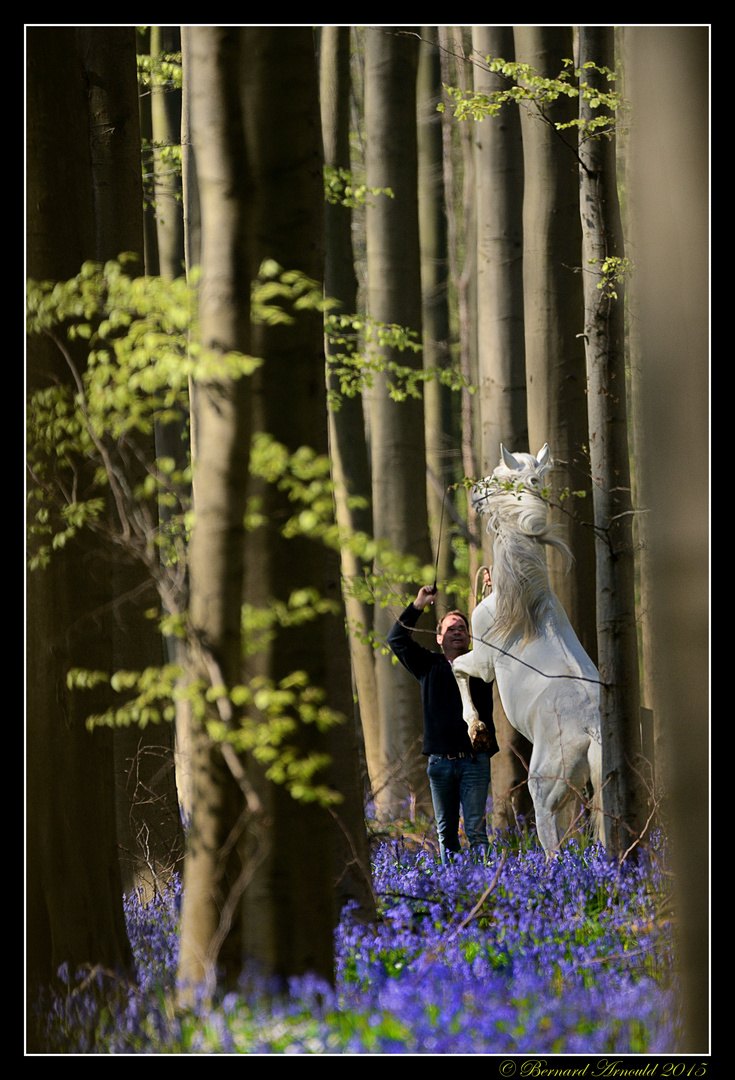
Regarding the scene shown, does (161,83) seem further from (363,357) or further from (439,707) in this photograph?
(439,707)

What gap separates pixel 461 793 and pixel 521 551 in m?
1.80

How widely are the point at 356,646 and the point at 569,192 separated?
17.0ft

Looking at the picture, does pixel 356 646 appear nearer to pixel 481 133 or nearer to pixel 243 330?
pixel 481 133

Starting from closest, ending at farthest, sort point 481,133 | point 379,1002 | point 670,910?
point 379,1002
point 670,910
point 481,133

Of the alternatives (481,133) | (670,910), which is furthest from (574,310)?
(670,910)

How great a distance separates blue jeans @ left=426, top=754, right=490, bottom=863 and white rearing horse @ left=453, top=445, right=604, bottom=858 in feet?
1.06

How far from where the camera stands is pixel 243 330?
4.79m

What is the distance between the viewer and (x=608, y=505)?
7172mm

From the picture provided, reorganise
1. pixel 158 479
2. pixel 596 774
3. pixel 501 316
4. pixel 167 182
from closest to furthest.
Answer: pixel 158 479 < pixel 596 774 < pixel 501 316 < pixel 167 182

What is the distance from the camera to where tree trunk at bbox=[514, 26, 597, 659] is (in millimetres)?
8969

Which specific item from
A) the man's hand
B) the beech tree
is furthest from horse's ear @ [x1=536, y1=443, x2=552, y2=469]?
the beech tree

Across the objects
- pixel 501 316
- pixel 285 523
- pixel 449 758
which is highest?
pixel 501 316

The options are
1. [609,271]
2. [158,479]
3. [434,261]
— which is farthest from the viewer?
[434,261]

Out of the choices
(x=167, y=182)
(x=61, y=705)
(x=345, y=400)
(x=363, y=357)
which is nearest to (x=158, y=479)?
(x=61, y=705)
